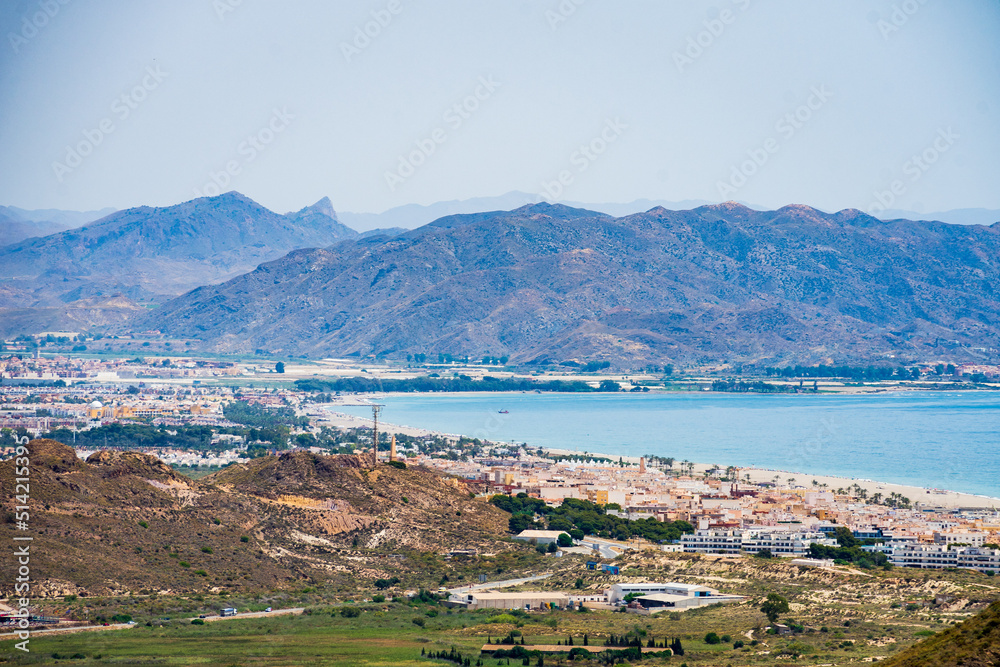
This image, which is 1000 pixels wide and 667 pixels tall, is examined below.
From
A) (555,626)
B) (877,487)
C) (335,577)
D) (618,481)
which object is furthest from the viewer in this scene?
(877,487)

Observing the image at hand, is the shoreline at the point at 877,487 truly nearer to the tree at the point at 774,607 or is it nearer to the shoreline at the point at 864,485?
the shoreline at the point at 864,485

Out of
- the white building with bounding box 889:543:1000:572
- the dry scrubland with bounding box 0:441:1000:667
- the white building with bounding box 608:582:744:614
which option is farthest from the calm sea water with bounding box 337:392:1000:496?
the white building with bounding box 608:582:744:614

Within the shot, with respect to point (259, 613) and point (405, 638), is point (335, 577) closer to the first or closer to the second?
point (259, 613)

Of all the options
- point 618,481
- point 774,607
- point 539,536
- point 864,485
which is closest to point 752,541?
point 539,536

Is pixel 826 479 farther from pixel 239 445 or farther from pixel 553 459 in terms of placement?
pixel 239 445

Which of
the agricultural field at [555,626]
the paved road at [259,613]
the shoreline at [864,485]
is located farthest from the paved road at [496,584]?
the shoreline at [864,485]

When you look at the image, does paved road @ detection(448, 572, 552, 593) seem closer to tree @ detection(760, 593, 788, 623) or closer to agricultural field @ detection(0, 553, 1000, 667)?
agricultural field @ detection(0, 553, 1000, 667)
